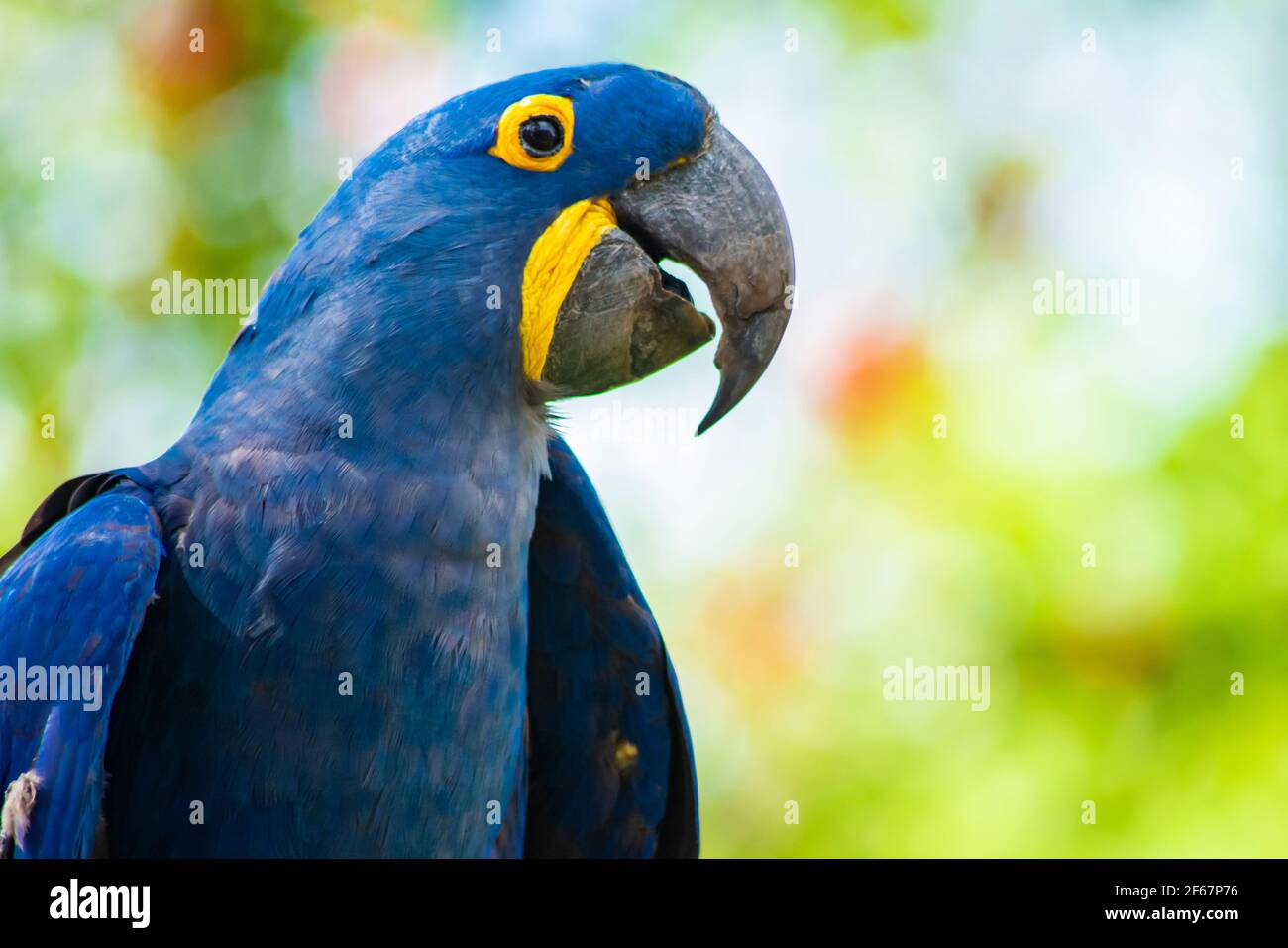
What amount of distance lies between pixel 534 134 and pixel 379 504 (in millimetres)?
808

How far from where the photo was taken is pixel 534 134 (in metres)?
2.86

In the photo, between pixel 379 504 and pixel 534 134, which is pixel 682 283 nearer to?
pixel 534 134

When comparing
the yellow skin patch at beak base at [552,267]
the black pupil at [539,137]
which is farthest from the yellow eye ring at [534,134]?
the yellow skin patch at beak base at [552,267]

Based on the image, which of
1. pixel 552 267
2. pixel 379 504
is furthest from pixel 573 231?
pixel 379 504

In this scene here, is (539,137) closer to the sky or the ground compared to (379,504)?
closer to the sky

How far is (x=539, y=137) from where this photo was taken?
2859mm

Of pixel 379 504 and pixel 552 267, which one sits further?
pixel 552 267

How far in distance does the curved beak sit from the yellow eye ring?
0.48 feet

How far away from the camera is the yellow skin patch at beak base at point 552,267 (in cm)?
282

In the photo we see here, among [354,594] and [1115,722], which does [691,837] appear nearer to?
[354,594]

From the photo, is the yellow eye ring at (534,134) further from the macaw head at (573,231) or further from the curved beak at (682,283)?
the curved beak at (682,283)

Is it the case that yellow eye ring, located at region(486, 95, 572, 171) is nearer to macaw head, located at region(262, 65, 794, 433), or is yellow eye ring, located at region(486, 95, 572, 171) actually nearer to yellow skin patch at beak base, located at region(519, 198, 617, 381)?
macaw head, located at region(262, 65, 794, 433)

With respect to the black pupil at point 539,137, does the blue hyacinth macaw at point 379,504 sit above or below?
below

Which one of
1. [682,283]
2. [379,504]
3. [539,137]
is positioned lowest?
[379,504]
